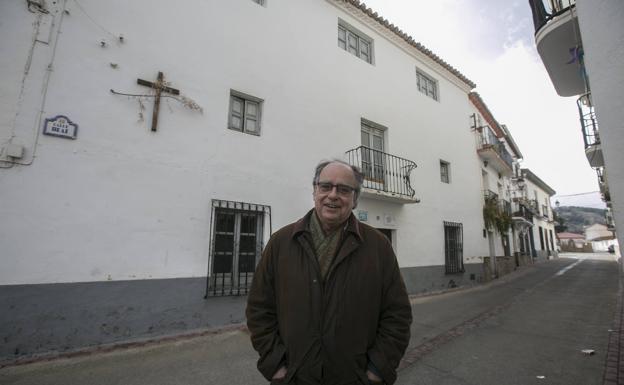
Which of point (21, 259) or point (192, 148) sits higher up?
point (192, 148)

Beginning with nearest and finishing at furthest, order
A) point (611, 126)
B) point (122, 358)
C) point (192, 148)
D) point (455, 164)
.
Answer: point (611, 126)
point (122, 358)
point (192, 148)
point (455, 164)

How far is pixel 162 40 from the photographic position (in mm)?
5215

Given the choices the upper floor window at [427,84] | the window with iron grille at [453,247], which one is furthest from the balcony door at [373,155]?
the window with iron grille at [453,247]

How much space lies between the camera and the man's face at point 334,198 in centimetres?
190

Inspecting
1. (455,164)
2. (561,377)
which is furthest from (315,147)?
(455,164)

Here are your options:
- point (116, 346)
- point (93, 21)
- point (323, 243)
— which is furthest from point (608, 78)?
point (93, 21)

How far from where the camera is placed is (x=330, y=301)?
1685mm

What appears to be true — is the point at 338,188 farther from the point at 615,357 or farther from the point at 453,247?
the point at 453,247

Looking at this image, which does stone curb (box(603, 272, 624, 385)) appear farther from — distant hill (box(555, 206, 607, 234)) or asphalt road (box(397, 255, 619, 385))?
distant hill (box(555, 206, 607, 234))

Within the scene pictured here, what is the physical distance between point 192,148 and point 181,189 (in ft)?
2.63

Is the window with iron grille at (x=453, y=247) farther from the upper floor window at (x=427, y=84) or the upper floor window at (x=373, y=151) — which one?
the upper floor window at (x=427, y=84)

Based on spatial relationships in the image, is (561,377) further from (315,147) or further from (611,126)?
(315,147)

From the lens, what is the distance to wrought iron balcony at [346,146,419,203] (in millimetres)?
7699

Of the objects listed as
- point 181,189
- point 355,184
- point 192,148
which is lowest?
point 355,184
